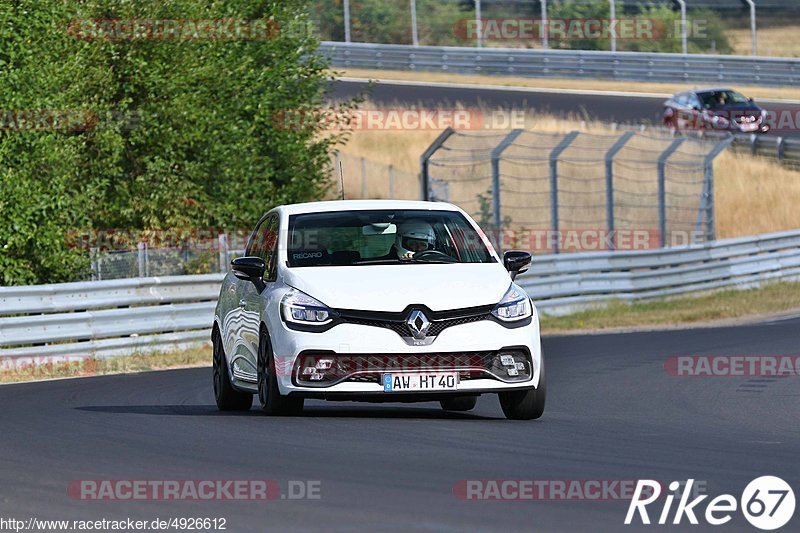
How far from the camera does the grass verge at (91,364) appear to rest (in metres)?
17.5

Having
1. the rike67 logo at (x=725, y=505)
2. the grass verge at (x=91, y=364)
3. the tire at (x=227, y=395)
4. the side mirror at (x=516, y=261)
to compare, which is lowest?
the grass verge at (x=91, y=364)

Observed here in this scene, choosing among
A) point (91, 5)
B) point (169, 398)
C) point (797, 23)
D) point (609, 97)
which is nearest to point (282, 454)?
point (169, 398)

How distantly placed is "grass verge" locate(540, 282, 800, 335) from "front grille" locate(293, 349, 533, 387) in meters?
12.8

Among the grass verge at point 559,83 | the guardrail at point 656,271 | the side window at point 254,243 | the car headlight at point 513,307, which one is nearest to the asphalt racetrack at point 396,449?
the car headlight at point 513,307

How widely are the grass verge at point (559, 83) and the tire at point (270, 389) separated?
4205 cm

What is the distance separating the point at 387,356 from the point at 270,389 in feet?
3.13

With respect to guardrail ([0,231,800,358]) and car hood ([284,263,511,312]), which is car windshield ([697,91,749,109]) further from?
car hood ([284,263,511,312])

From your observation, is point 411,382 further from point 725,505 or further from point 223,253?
point 223,253

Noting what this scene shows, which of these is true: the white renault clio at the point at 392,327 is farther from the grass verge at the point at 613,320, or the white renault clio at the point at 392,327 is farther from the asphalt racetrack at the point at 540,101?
the asphalt racetrack at the point at 540,101

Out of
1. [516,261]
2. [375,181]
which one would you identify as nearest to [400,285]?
[516,261]

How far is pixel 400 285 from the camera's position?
10.8 meters

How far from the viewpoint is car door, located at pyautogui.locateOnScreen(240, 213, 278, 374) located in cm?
1155

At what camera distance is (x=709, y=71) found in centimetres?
5331

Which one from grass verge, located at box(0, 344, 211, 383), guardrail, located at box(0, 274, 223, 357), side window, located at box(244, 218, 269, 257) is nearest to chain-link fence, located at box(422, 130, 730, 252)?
guardrail, located at box(0, 274, 223, 357)
